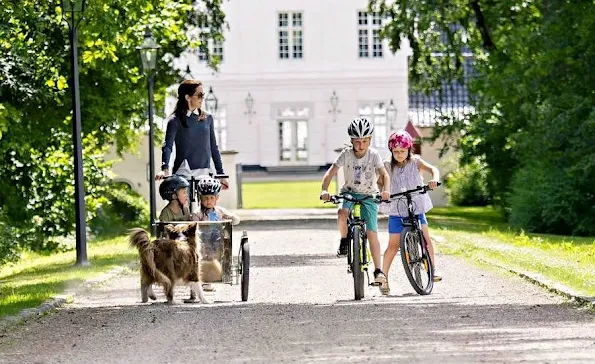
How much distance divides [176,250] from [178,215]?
2.25 feet

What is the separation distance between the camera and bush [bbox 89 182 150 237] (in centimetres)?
3632

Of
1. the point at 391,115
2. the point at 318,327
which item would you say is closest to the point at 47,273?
the point at 318,327

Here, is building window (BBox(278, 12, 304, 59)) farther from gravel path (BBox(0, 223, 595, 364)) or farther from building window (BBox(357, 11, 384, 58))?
gravel path (BBox(0, 223, 595, 364))

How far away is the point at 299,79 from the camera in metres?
80.2

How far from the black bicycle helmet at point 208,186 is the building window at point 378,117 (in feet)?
197

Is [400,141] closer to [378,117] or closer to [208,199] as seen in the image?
[208,199]

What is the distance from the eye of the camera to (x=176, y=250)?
1500cm

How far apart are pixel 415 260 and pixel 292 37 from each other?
65.6 m

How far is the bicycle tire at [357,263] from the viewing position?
15531 mm

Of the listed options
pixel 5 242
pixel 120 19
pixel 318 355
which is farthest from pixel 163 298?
pixel 5 242

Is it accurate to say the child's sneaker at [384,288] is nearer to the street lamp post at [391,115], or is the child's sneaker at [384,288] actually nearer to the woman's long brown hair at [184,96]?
the woman's long brown hair at [184,96]

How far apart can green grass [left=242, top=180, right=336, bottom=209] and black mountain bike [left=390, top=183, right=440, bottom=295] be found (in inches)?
1321

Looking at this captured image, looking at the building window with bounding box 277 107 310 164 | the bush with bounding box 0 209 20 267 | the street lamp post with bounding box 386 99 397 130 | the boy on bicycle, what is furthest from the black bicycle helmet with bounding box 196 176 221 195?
the building window with bounding box 277 107 310 164

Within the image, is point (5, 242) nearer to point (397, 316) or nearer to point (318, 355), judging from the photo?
point (397, 316)
